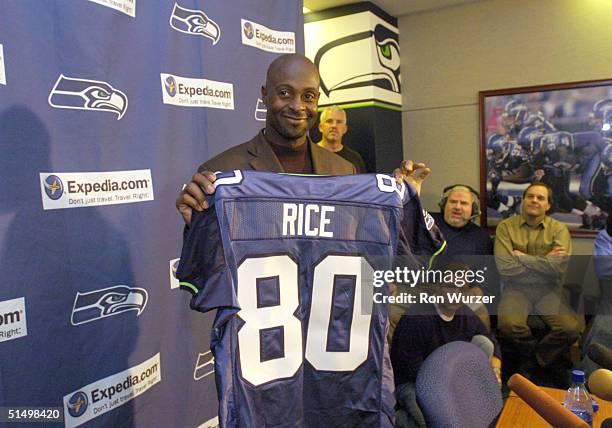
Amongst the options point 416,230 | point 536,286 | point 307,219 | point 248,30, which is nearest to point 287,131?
point 307,219

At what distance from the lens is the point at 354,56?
13.5 ft

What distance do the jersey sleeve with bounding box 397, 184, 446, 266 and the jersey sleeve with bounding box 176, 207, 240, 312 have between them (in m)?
0.51

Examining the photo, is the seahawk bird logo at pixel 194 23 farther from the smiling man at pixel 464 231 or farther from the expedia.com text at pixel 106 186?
the smiling man at pixel 464 231

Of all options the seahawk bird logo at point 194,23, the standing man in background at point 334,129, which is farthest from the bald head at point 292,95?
the standing man in background at point 334,129

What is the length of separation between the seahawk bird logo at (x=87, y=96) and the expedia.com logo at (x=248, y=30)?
900 mm

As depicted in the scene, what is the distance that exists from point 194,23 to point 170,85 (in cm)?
36

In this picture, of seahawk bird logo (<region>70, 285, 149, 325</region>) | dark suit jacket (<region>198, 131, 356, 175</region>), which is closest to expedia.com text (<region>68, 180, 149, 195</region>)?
seahawk bird logo (<region>70, 285, 149, 325</region>)

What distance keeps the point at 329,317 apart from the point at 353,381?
0.19 metres

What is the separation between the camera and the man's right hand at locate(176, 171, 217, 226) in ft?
4.02

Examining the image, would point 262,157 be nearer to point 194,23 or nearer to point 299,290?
point 299,290

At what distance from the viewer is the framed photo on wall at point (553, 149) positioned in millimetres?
3779

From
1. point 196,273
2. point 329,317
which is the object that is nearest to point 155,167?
point 196,273

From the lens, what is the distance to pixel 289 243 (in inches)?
51.3

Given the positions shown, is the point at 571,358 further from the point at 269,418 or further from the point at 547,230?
the point at 269,418
